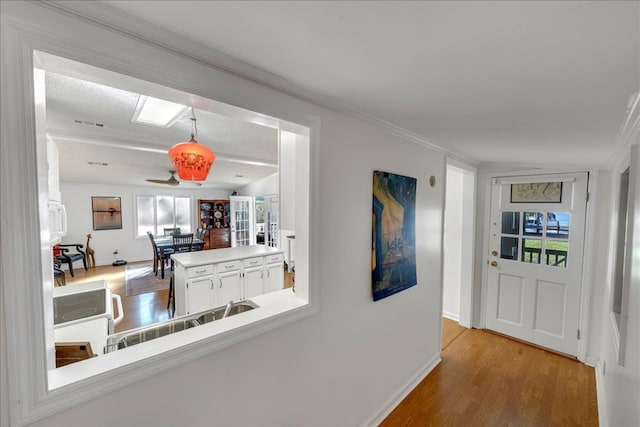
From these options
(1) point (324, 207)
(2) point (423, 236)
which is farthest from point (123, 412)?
(2) point (423, 236)

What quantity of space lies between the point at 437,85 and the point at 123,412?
5.66ft

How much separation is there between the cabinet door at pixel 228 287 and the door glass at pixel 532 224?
3.68 m

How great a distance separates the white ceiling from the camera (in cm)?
71

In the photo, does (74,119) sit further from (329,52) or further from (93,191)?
(93,191)

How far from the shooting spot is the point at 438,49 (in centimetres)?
88

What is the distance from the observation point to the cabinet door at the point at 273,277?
407cm

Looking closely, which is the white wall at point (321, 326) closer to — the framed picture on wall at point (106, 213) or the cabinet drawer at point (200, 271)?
the cabinet drawer at point (200, 271)

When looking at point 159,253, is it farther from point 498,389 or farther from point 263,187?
point 498,389

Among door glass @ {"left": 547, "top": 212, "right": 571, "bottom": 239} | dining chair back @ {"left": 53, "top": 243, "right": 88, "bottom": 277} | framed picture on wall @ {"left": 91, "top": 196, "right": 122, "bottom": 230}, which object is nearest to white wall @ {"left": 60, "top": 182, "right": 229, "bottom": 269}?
framed picture on wall @ {"left": 91, "top": 196, "right": 122, "bottom": 230}

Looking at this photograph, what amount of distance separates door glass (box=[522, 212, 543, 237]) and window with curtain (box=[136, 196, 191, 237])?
25.6 feet

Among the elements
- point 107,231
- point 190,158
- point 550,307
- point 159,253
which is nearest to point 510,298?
point 550,307

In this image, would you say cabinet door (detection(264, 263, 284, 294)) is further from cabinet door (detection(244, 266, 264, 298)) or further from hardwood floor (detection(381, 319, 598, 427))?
hardwood floor (detection(381, 319, 598, 427))

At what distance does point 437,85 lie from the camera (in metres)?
1.16

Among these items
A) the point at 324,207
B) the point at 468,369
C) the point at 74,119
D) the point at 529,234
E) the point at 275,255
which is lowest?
the point at 468,369
